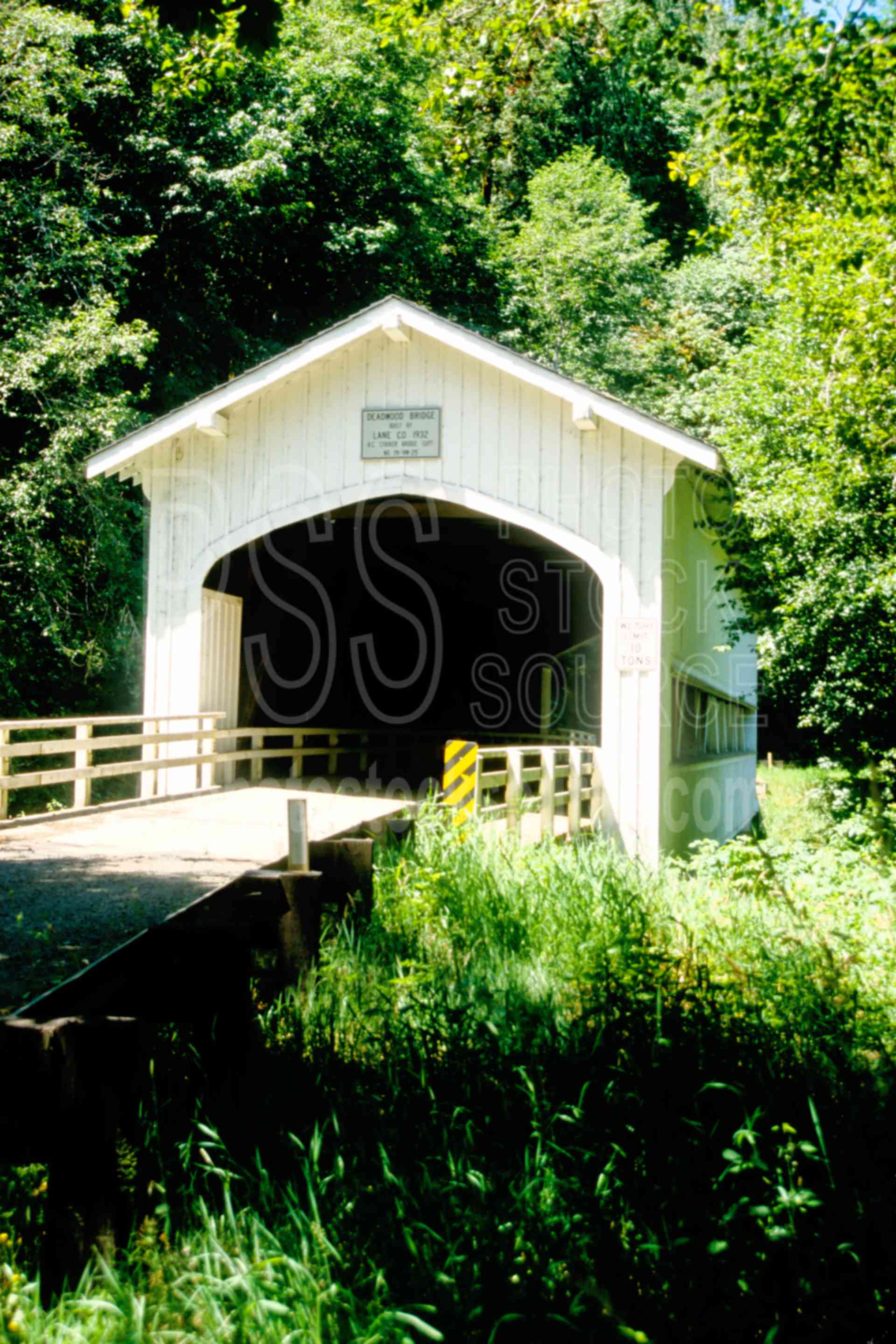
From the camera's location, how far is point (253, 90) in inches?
867

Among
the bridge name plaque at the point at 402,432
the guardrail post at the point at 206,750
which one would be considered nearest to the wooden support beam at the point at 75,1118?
the bridge name plaque at the point at 402,432

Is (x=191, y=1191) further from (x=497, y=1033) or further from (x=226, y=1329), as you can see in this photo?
(x=497, y=1033)

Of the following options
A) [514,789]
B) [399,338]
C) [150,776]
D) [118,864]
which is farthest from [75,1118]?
[399,338]

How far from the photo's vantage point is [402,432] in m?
11.4

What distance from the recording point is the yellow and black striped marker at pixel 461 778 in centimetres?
903

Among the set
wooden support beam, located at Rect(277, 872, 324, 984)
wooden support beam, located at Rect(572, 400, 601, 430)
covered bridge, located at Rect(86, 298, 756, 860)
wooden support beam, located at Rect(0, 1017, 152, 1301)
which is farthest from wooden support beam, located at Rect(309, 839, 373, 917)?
wooden support beam, located at Rect(572, 400, 601, 430)

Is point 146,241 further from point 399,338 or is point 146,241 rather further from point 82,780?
point 82,780

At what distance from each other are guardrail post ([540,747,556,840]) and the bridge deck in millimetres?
1241

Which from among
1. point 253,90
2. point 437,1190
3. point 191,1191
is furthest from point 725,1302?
point 253,90

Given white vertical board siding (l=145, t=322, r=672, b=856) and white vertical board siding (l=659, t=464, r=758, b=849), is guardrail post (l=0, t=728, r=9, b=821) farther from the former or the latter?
white vertical board siding (l=659, t=464, r=758, b=849)

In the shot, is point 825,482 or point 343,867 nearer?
point 343,867

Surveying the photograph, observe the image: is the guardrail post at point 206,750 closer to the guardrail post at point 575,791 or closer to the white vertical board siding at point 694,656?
the guardrail post at point 575,791

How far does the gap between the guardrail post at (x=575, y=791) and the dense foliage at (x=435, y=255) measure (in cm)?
251

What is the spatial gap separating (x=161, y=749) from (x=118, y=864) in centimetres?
558
